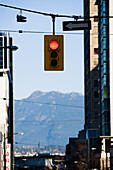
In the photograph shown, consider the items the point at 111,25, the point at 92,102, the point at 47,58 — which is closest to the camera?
the point at 47,58

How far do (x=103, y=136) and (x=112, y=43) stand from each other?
19958 millimetres

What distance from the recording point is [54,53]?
3316 cm

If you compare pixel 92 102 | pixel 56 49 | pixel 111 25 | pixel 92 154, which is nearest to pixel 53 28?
pixel 56 49

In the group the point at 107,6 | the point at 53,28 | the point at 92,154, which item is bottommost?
the point at 92,154

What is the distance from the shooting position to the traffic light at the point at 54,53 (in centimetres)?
3278

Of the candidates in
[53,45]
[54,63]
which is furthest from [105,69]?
[54,63]

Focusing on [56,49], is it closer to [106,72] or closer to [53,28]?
[53,28]

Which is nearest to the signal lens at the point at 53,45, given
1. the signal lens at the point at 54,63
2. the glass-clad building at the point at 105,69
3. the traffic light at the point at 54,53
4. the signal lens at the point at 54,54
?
the traffic light at the point at 54,53

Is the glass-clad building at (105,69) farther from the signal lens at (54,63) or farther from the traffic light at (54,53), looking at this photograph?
the signal lens at (54,63)

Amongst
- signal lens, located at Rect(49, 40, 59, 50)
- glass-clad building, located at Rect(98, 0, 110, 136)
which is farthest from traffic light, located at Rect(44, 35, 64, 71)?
glass-clad building, located at Rect(98, 0, 110, 136)

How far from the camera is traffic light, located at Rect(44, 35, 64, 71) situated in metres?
32.8

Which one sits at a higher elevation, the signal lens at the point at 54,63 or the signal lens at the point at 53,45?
the signal lens at the point at 53,45

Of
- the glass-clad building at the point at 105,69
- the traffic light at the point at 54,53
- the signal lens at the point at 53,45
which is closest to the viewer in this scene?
the traffic light at the point at 54,53

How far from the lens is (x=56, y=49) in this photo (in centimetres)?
3325
